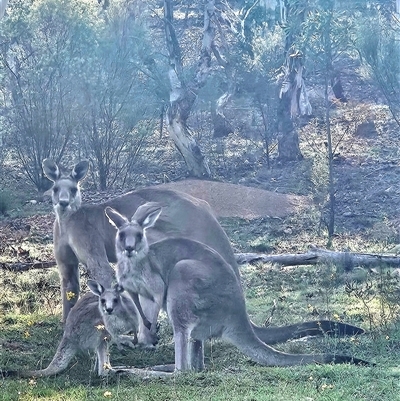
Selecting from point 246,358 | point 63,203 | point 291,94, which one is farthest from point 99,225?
point 291,94

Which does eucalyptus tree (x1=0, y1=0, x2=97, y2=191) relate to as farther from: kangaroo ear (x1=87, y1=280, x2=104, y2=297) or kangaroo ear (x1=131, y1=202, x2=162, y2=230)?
kangaroo ear (x1=87, y1=280, x2=104, y2=297)

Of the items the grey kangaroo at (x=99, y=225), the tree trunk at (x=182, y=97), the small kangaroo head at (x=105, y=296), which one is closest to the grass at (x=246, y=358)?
the small kangaroo head at (x=105, y=296)

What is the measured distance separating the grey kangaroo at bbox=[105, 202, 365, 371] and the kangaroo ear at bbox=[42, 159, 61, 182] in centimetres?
84

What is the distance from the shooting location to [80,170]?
725 cm

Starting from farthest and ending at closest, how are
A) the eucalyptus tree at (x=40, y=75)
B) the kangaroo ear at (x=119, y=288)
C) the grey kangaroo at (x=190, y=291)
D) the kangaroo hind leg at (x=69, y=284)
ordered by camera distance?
the eucalyptus tree at (x=40, y=75) → the kangaroo hind leg at (x=69, y=284) → the kangaroo ear at (x=119, y=288) → the grey kangaroo at (x=190, y=291)

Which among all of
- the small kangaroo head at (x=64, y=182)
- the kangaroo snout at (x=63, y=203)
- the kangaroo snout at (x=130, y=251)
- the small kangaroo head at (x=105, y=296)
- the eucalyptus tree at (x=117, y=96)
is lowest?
the small kangaroo head at (x=105, y=296)

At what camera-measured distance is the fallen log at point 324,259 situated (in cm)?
845

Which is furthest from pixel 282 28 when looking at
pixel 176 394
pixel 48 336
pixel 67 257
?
pixel 176 394

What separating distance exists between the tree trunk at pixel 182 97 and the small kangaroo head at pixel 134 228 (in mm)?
1764

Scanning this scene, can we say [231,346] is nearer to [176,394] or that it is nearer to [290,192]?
[176,394]

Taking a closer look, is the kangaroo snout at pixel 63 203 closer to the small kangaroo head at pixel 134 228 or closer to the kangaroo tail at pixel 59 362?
the small kangaroo head at pixel 134 228

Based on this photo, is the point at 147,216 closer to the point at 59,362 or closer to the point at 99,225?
the point at 99,225

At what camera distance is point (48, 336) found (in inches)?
282

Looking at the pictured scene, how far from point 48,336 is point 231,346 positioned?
1346mm
